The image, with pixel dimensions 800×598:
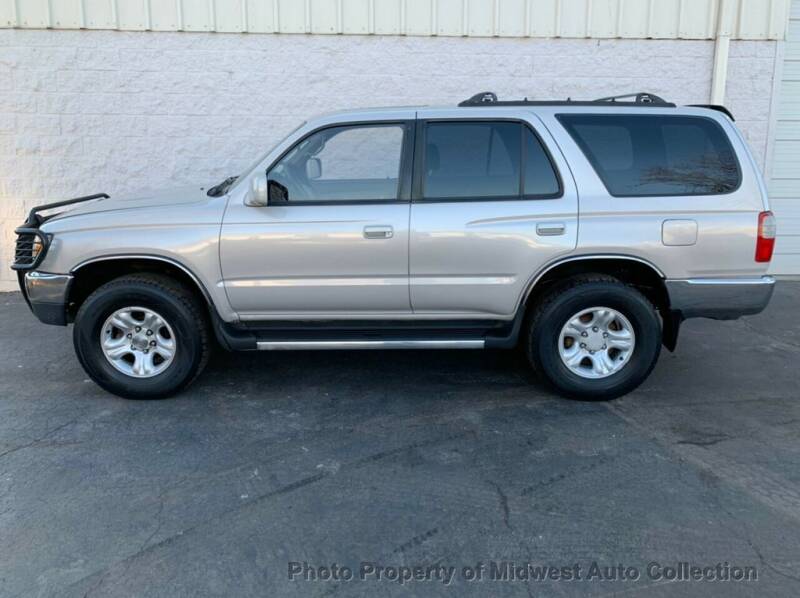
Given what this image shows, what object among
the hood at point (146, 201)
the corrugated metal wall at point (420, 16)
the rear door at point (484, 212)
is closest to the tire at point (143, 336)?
the hood at point (146, 201)

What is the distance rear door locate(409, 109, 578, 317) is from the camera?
4.48 meters

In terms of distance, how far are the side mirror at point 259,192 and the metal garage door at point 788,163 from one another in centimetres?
674

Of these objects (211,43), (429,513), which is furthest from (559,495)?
(211,43)

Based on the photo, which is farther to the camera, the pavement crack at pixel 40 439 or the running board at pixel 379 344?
the running board at pixel 379 344

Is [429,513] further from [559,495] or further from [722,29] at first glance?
[722,29]

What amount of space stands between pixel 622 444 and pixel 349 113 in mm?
2794

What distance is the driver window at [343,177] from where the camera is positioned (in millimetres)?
4621

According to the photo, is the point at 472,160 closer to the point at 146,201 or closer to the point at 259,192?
the point at 259,192

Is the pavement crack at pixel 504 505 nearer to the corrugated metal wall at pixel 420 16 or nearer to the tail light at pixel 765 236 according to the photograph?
the tail light at pixel 765 236

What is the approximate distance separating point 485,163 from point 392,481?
7.21 feet

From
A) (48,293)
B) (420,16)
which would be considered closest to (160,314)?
(48,293)

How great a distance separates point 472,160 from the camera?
462 centimetres

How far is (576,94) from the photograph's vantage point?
796 centimetres

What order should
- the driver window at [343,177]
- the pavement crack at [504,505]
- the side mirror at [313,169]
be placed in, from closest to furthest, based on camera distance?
the pavement crack at [504,505], the driver window at [343,177], the side mirror at [313,169]
